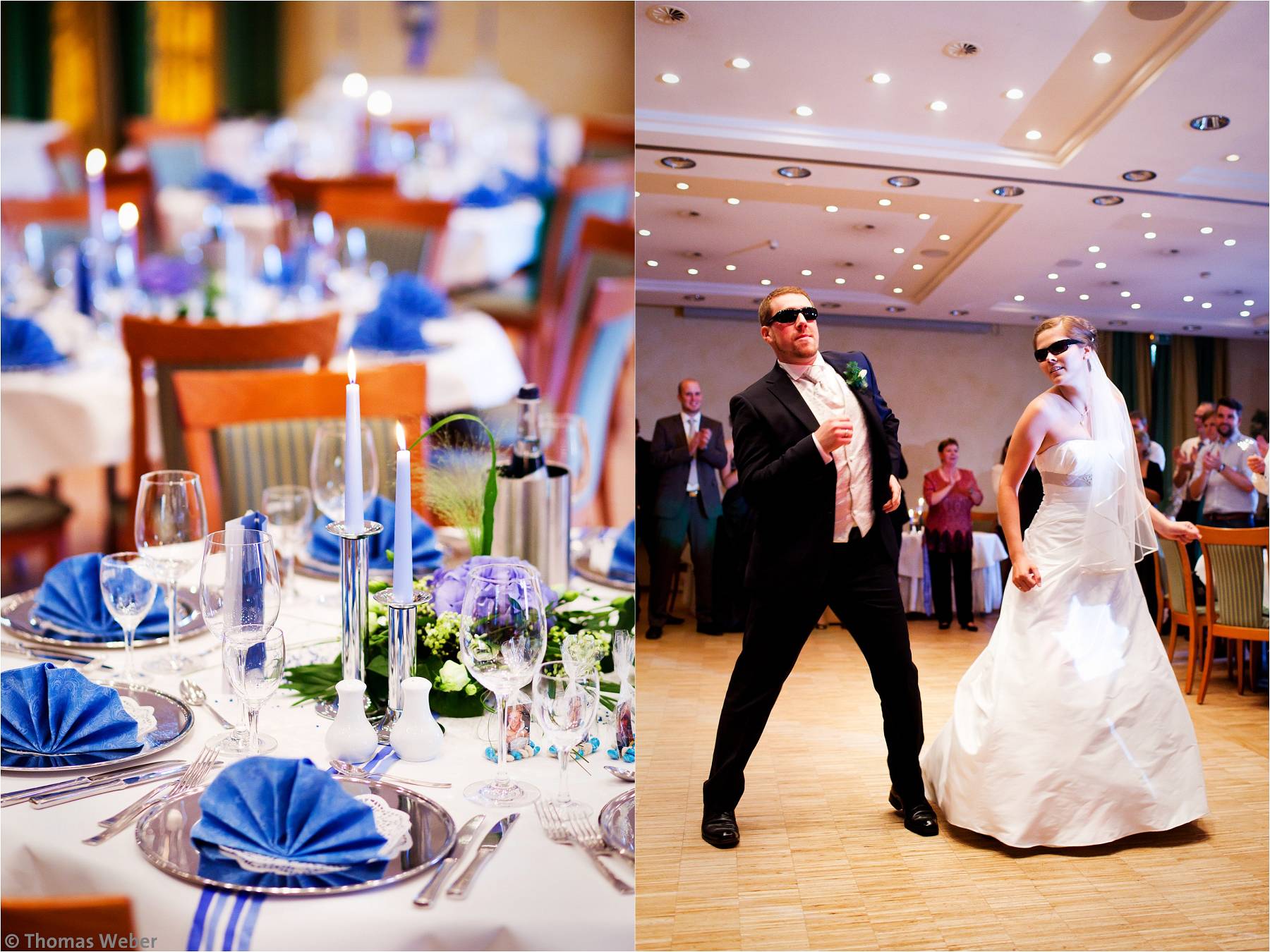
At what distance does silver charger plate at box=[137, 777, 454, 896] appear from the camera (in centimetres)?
70

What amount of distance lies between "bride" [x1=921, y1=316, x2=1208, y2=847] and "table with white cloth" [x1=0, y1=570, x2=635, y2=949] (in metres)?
1.73

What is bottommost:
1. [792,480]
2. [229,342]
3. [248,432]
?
[792,480]

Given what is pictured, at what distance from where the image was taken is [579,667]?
99 cm

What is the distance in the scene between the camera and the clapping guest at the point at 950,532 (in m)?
4.73

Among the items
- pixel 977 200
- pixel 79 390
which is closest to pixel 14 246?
pixel 79 390

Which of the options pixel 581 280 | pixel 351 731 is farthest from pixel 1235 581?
pixel 581 280

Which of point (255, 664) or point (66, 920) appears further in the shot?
point (255, 664)

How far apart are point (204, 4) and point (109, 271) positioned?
6.13 ft

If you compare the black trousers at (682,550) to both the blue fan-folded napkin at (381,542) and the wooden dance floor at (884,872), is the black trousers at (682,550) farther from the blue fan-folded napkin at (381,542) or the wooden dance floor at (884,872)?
the blue fan-folded napkin at (381,542)

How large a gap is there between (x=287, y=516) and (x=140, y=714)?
611 millimetres

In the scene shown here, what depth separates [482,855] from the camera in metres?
0.76

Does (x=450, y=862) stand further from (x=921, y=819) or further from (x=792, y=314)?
(x=921, y=819)

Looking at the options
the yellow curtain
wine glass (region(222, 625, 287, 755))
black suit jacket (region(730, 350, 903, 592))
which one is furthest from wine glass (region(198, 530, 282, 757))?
the yellow curtain

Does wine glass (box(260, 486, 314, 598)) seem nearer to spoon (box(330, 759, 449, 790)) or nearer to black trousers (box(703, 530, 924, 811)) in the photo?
spoon (box(330, 759, 449, 790))
